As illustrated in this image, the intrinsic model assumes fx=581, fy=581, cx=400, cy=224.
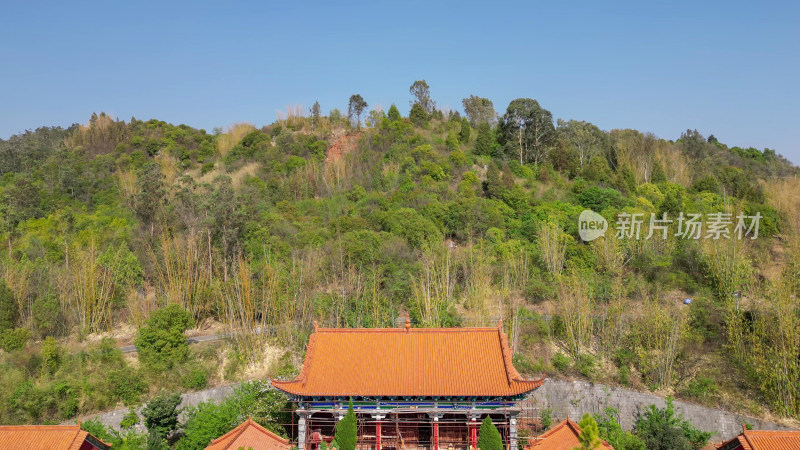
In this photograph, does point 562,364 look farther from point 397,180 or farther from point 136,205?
point 136,205

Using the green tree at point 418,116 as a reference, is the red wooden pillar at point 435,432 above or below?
below

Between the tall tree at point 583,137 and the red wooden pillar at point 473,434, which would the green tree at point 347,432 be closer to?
the red wooden pillar at point 473,434

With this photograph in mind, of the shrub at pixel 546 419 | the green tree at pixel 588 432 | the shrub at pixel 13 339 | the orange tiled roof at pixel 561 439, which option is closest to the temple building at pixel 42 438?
the shrub at pixel 13 339

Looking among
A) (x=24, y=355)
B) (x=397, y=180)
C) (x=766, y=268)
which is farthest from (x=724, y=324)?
(x=24, y=355)

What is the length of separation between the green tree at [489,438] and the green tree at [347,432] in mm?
2711

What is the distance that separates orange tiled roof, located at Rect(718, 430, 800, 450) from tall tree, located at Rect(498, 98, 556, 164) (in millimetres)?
23352

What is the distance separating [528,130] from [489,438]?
25296 mm

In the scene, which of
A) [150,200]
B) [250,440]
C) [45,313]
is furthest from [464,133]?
[250,440]

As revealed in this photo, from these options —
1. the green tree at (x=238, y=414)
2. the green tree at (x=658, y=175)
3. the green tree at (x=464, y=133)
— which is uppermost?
the green tree at (x=464, y=133)

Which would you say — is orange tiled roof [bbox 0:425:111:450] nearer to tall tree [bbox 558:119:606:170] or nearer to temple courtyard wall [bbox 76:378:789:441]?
temple courtyard wall [bbox 76:378:789:441]

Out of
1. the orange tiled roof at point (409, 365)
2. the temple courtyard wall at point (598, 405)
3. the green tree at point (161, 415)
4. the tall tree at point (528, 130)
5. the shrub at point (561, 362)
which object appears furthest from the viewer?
the tall tree at point (528, 130)

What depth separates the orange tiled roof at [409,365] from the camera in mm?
13023

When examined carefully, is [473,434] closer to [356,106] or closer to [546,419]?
[546,419]

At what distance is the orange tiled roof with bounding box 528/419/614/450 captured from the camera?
39.9 feet
